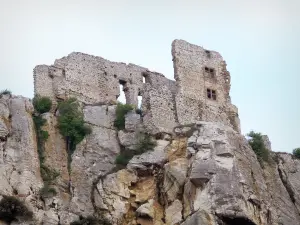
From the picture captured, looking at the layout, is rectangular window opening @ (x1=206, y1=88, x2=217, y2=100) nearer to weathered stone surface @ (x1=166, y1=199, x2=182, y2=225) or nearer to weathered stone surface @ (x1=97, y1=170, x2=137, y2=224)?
weathered stone surface @ (x1=97, y1=170, x2=137, y2=224)

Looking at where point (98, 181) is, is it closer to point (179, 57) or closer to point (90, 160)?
point (90, 160)

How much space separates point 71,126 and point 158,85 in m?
6.86

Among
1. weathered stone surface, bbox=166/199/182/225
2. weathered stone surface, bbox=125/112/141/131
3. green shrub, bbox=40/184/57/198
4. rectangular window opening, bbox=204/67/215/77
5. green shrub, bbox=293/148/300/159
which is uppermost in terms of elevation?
rectangular window opening, bbox=204/67/215/77

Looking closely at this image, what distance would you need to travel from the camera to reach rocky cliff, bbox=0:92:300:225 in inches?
1677

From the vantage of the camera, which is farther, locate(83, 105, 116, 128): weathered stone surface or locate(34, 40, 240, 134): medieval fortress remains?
locate(34, 40, 240, 134): medieval fortress remains

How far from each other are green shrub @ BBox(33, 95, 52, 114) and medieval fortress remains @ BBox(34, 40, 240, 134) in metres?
0.96

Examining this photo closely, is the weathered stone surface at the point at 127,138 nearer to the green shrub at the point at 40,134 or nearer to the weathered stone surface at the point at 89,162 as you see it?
the weathered stone surface at the point at 89,162

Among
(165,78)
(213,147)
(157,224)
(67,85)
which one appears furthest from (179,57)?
(157,224)

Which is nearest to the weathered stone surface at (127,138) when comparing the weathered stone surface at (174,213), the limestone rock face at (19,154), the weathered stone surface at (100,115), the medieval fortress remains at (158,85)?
the weathered stone surface at (100,115)

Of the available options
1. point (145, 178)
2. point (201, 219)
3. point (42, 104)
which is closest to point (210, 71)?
point (42, 104)

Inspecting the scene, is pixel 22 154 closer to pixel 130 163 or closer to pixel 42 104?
pixel 42 104

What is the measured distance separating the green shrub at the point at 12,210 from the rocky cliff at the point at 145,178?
0.30 metres

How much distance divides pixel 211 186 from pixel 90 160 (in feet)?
23.7

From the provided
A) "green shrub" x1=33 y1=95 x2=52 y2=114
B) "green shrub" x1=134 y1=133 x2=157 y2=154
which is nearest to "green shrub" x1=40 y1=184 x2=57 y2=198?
"green shrub" x1=134 y1=133 x2=157 y2=154
